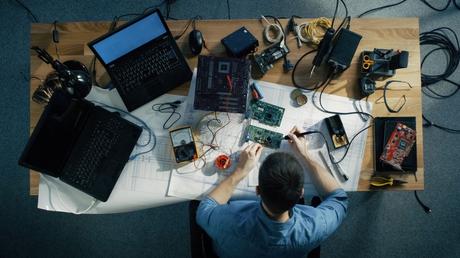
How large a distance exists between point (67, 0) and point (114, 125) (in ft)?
4.42

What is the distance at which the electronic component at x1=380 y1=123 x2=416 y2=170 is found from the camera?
1.48 metres

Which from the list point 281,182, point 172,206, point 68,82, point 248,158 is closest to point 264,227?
point 281,182

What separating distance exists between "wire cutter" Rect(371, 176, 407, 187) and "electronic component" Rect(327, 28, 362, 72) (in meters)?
0.47

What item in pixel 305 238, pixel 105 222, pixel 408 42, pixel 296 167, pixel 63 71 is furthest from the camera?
pixel 105 222

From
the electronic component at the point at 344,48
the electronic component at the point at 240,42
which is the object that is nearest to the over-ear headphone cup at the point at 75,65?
the electronic component at the point at 240,42

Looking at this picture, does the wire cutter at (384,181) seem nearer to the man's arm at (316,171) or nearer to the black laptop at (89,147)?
the man's arm at (316,171)

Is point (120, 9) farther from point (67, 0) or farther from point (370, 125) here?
point (370, 125)

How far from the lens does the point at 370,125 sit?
1.51 m

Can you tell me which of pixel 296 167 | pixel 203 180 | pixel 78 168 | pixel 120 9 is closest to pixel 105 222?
pixel 78 168

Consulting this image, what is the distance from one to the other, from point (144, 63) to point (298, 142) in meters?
0.69

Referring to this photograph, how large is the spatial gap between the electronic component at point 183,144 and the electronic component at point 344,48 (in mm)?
640

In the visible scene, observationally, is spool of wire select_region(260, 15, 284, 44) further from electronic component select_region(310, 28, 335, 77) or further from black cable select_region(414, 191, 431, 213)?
black cable select_region(414, 191, 431, 213)

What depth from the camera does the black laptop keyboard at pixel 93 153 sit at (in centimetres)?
146

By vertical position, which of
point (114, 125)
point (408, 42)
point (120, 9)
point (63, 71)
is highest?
point (120, 9)
